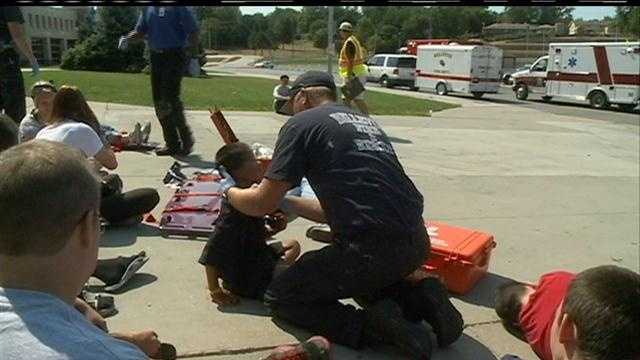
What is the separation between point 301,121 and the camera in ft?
11.3

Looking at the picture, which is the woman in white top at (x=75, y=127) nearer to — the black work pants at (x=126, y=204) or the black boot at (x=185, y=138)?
the black work pants at (x=126, y=204)

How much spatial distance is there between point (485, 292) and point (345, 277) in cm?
144

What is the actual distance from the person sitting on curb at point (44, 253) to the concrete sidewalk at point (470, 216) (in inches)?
73.7

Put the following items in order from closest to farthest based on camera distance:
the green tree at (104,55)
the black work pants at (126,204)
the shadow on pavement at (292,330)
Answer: the shadow on pavement at (292,330) < the black work pants at (126,204) < the green tree at (104,55)

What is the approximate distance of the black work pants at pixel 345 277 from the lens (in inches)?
132

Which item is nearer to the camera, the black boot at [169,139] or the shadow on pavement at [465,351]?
the shadow on pavement at [465,351]

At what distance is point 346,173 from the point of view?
338cm

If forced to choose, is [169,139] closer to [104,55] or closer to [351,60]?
[351,60]

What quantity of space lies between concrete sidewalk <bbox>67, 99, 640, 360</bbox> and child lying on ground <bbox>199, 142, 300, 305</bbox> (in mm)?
112

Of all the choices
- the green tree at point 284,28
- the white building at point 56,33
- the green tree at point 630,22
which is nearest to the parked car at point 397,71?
the green tree at point 630,22

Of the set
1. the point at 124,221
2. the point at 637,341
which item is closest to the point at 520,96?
Result: the point at 124,221

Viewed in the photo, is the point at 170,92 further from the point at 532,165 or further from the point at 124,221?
the point at 532,165

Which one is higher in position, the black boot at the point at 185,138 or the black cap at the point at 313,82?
the black cap at the point at 313,82

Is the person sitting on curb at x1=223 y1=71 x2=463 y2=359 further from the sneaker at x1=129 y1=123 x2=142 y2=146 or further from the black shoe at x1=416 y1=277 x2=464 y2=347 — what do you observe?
the sneaker at x1=129 y1=123 x2=142 y2=146
